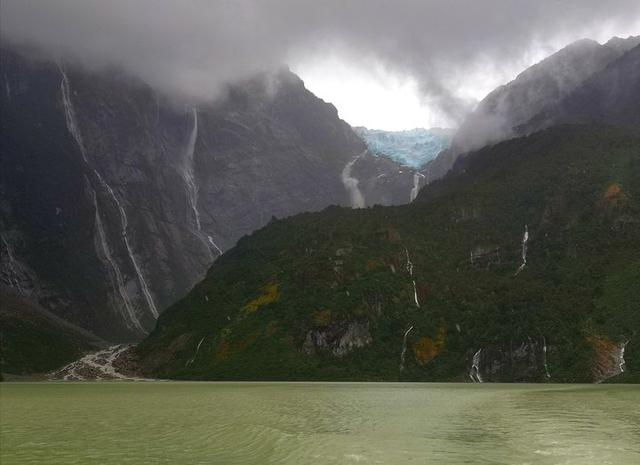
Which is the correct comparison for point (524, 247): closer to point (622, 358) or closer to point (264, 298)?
point (622, 358)

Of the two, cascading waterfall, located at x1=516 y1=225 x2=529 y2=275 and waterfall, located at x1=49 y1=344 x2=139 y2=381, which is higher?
cascading waterfall, located at x1=516 y1=225 x2=529 y2=275

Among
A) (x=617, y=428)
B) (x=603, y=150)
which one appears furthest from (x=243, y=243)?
(x=617, y=428)

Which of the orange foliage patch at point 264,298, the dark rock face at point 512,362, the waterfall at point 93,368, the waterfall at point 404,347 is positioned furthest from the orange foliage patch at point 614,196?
the waterfall at point 93,368

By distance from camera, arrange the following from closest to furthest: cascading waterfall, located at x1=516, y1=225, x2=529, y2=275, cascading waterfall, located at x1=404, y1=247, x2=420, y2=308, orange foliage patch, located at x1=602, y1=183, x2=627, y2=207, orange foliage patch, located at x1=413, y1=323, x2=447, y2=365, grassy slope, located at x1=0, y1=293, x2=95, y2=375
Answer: orange foliage patch, located at x1=413, y1=323, x2=447, y2=365 < cascading waterfall, located at x1=404, y1=247, x2=420, y2=308 < orange foliage patch, located at x1=602, y1=183, x2=627, y2=207 < cascading waterfall, located at x1=516, y1=225, x2=529, y2=275 < grassy slope, located at x1=0, y1=293, x2=95, y2=375

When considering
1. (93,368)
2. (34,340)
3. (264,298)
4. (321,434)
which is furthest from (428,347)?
(34,340)

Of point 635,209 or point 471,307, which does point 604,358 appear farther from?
point 635,209

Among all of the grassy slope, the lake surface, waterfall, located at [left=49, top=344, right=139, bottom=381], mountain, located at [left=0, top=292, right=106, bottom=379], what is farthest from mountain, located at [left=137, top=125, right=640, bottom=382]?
the lake surface

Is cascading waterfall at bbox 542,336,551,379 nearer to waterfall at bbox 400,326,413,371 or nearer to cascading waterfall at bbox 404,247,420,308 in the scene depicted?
waterfall at bbox 400,326,413,371
